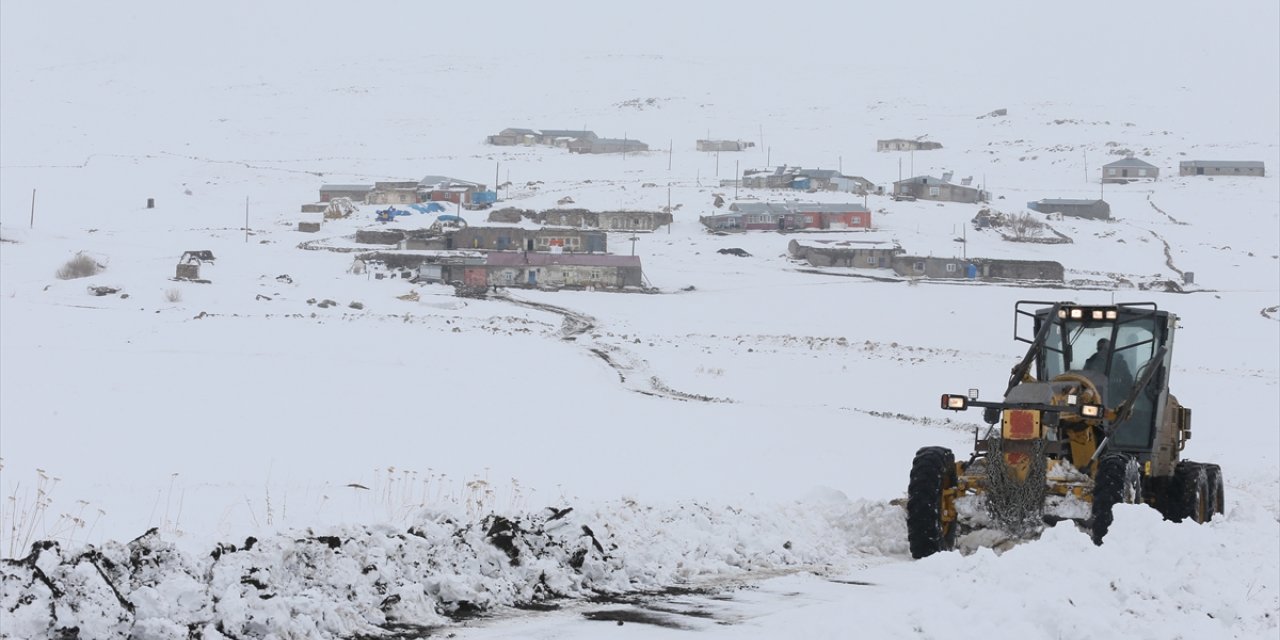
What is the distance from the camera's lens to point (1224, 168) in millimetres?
122250

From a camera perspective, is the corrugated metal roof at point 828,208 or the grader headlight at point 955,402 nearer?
the grader headlight at point 955,402

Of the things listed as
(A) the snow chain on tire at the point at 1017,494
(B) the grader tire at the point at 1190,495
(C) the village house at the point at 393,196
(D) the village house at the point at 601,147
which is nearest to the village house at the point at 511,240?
(C) the village house at the point at 393,196

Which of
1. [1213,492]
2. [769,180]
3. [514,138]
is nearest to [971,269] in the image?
[769,180]

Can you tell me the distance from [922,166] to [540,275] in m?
74.5

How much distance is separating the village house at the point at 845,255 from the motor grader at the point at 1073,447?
6440cm

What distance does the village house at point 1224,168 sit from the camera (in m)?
122

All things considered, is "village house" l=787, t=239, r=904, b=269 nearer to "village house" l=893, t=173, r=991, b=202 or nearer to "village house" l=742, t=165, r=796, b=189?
"village house" l=893, t=173, r=991, b=202

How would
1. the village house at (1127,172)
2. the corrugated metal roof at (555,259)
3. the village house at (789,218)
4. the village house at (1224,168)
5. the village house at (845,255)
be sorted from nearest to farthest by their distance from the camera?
the corrugated metal roof at (555,259), the village house at (845,255), the village house at (789,218), the village house at (1224,168), the village house at (1127,172)

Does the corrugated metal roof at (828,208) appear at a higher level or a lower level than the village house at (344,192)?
lower

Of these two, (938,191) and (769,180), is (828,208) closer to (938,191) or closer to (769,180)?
(938,191)

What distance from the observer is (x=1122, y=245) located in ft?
291

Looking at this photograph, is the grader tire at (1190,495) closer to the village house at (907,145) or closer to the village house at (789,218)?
the village house at (789,218)

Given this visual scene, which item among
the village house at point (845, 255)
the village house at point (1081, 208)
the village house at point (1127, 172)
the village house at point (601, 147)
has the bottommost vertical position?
the village house at point (845, 255)

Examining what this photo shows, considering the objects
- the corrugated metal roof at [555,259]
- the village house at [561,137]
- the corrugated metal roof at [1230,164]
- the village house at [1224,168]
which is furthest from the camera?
the village house at [561,137]
